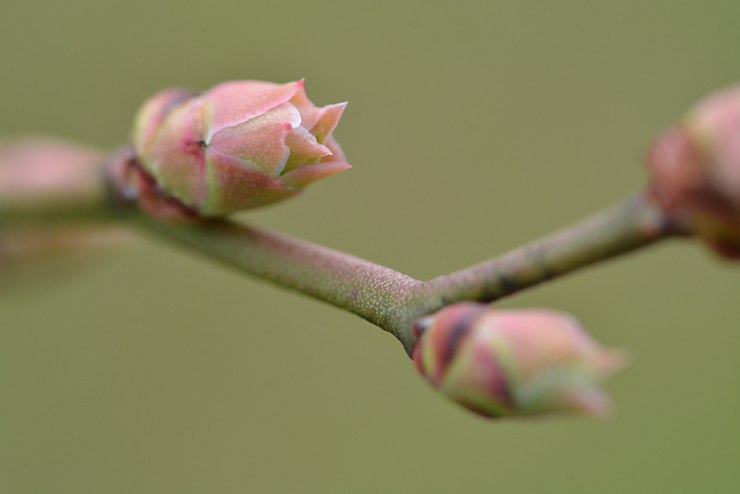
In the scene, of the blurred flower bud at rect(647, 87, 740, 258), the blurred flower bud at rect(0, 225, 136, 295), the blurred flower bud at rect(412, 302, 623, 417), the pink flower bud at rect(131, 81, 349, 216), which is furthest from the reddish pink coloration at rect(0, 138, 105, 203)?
the blurred flower bud at rect(647, 87, 740, 258)

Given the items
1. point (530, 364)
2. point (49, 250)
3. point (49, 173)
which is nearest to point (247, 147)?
point (530, 364)

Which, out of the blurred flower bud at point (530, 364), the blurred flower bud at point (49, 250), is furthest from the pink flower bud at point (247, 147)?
the blurred flower bud at point (49, 250)

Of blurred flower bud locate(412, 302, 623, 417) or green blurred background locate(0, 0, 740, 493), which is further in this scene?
green blurred background locate(0, 0, 740, 493)

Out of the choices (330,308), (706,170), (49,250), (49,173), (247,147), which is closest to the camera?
(706,170)

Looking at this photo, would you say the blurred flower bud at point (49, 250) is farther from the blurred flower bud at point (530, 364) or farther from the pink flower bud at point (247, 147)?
the blurred flower bud at point (530, 364)

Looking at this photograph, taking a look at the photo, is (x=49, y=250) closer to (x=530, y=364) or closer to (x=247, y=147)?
(x=247, y=147)

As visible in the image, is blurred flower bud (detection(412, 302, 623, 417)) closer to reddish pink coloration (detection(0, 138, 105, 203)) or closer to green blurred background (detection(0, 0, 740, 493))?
reddish pink coloration (detection(0, 138, 105, 203))

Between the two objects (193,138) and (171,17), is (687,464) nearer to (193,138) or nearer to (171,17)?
(193,138)
